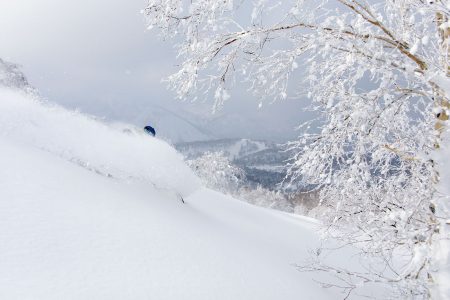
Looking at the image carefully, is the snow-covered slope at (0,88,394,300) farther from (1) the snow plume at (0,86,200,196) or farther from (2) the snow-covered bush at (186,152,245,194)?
(2) the snow-covered bush at (186,152,245,194)

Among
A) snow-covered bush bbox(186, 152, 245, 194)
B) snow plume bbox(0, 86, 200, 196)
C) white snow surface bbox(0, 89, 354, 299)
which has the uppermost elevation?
snow-covered bush bbox(186, 152, 245, 194)

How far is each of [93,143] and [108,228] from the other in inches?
98.2

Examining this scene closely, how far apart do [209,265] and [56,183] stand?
6.10ft

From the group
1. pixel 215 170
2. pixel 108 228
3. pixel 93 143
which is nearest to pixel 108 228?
pixel 108 228

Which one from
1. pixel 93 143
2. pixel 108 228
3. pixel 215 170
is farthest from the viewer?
pixel 215 170

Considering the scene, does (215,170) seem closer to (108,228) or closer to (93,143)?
(93,143)

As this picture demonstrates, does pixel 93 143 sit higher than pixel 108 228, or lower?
higher

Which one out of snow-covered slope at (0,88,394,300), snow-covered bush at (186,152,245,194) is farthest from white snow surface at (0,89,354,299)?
snow-covered bush at (186,152,245,194)

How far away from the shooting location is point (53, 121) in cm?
609

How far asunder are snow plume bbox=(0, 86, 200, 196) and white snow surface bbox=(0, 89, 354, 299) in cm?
2

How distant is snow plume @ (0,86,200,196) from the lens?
5.53m

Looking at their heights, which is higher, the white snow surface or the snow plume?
the snow plume

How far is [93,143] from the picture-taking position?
20.4 feet

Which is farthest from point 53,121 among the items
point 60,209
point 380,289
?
point 380,289
